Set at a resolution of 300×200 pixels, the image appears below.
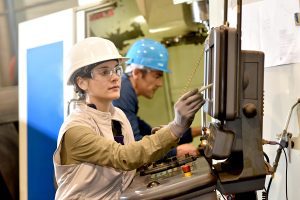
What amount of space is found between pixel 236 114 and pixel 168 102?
276 cm

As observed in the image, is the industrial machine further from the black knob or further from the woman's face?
the woman's face

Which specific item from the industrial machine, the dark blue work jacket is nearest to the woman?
the industrial machine

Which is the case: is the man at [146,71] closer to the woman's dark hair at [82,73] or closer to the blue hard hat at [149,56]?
the blue hard hat at [149,56]

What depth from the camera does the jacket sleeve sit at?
1.06 metres

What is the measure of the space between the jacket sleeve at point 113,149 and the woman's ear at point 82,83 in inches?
8.8

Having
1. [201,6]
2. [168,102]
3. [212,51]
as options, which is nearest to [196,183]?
[212,51]

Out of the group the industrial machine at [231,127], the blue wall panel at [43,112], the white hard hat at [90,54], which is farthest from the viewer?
the blue wall panel at [43,112]

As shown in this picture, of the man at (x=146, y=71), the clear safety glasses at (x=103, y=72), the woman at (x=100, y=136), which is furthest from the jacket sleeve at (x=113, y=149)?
the man at (x=146, y=71)

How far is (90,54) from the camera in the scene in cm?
130

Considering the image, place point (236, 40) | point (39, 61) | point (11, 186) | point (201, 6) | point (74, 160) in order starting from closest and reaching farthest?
1. point (236, 40)
2. point (74, 160)
3. point (201, 6)
4. point (39, 61)
5. point (11, 186)

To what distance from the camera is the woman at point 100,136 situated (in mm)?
1056

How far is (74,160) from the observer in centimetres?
120

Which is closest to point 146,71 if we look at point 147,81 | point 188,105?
point 147,81

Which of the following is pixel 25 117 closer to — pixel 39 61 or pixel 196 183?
pixel 39 61
